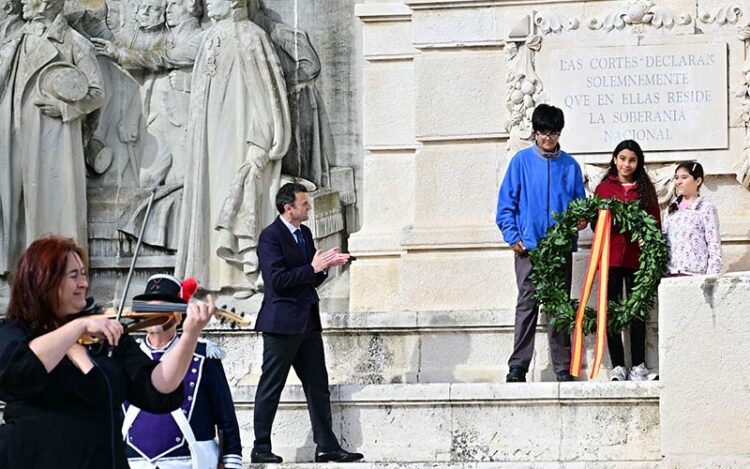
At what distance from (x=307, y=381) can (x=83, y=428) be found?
14.4ft

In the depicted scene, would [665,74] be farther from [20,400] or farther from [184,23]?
[20,400]

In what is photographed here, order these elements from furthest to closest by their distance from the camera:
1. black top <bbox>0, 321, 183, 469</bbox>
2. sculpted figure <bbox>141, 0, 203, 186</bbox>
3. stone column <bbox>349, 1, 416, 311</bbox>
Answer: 1. sculpted figure <bbox>141, 0, 203, 186</bbox>
2. stone column <bbox>349, 1, 416, 311</bbox>
3. black top <bbox>0, 321, 183, 469</bbox>

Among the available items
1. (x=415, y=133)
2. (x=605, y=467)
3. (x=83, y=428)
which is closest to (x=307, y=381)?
(x=605, y=467)

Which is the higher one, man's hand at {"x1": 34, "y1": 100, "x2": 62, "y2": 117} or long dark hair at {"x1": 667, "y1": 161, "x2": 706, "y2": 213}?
man's hand at {"x1": 34, "y1": 100, "x2": 62, "y2": 117}

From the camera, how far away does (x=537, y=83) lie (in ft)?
41.6

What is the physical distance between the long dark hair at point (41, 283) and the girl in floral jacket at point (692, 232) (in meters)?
5.73

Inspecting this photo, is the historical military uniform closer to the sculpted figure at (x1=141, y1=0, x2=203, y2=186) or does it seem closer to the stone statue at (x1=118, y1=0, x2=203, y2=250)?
the stone statue at (x1=118, y1=0, x2=203, y2=250)

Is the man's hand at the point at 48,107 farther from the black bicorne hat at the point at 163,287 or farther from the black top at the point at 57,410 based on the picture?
the black top at the point at 57,410

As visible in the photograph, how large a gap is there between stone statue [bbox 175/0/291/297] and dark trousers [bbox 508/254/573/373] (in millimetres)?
3095

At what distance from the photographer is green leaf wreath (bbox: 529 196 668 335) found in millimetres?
11219

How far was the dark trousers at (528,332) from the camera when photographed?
1131cm

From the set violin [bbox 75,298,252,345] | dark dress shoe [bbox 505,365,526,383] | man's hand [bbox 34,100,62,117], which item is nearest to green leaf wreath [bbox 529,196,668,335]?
dark dress shoe [bbox 505,365,526,383]

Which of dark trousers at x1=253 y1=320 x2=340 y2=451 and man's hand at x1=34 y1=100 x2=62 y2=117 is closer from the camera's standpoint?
dark trousers at x1=253 y1=320 x2=340 y2=451

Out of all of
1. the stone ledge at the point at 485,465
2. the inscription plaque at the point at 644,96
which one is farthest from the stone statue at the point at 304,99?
the stone ledge at the point at 485,465
